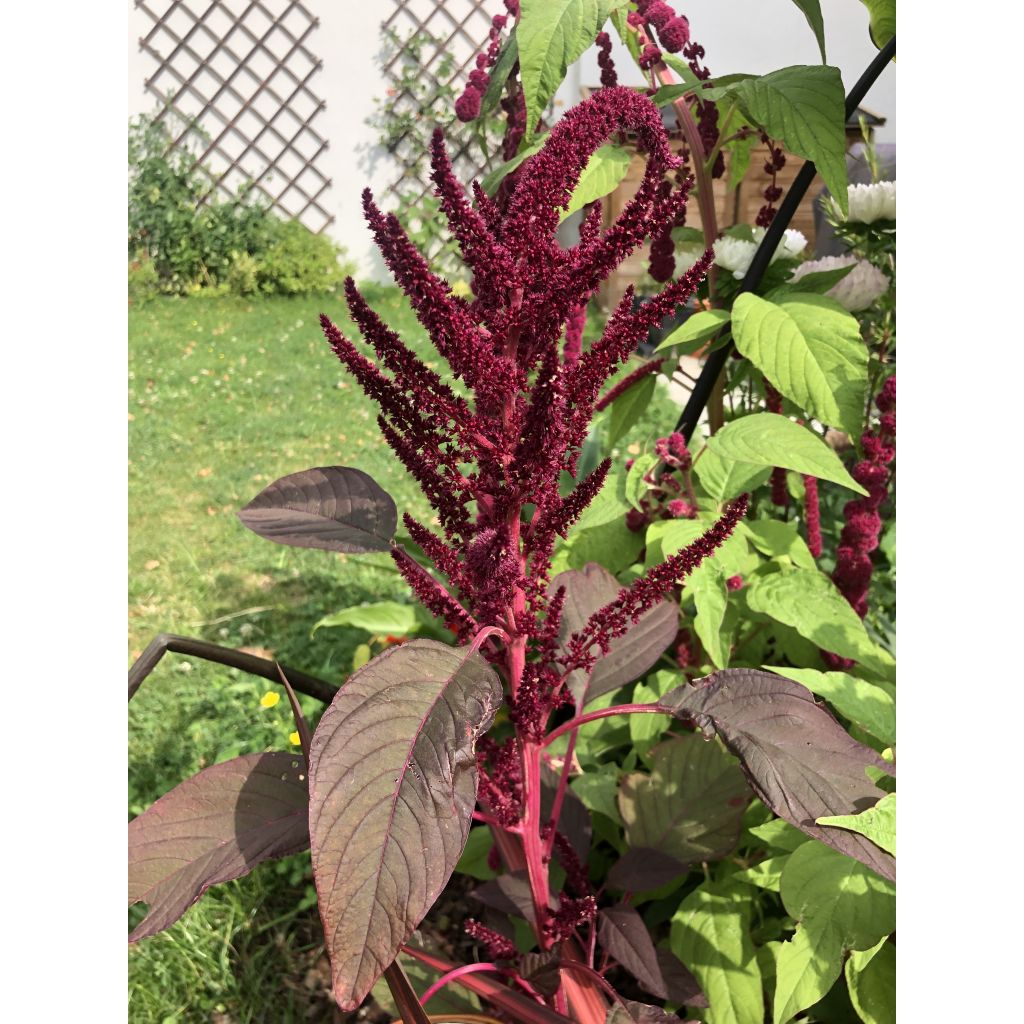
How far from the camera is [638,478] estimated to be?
119cm

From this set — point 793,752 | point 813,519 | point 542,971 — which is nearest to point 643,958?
point 542,971

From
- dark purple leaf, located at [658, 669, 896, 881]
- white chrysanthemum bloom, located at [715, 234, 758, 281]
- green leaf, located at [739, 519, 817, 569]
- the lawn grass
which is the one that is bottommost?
the lawn grass

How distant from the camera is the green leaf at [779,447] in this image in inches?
36.6

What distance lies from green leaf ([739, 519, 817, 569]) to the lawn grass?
2.17ft

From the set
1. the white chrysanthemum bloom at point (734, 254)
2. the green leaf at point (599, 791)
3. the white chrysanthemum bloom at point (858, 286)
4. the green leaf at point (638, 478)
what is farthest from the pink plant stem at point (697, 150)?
the green leaf at point (599, 791)

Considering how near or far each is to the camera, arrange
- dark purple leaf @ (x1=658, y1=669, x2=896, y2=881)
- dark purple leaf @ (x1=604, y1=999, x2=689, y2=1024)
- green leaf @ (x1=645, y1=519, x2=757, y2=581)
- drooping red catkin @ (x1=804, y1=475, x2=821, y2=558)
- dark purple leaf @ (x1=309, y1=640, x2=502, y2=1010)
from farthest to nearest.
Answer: drooping red catkin @ (x1=804, y1=475, x2=821, y2=558) → green leaf @ (x1=645, y1=519, x2=757, y2=581) → dark purple leaf @ (x1=604, y1=999, x2=689, y2=1024) → dark purple leaf @ (x1=658, y1=669, x2=896, y2=881) → dark purple leaf @ (x1=309, y1=640, x2=502, y2=1010)

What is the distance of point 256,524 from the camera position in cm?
84

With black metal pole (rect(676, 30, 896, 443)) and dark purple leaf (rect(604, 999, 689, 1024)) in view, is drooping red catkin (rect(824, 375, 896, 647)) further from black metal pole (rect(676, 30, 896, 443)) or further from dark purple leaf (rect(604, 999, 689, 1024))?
dark purple leaf (rect(604, 999, 689, 1024))

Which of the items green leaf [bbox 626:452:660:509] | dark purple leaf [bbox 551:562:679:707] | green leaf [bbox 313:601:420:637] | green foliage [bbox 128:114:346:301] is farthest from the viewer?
green foliage [bbox 128:114:346:301]

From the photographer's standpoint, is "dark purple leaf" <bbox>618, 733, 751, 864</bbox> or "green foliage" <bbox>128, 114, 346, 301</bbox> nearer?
"dark purple leaf" <bbox>618, 733, 751, 864</bbox>

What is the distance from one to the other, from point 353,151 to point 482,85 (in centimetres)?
613

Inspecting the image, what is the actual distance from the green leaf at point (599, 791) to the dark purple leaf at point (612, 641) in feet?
0.63

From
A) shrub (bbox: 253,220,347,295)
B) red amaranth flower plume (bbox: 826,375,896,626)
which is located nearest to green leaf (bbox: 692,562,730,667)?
red amaranth flower plume (bbox: 826,375,896,626)

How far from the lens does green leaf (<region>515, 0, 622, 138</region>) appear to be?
31.8 inches
